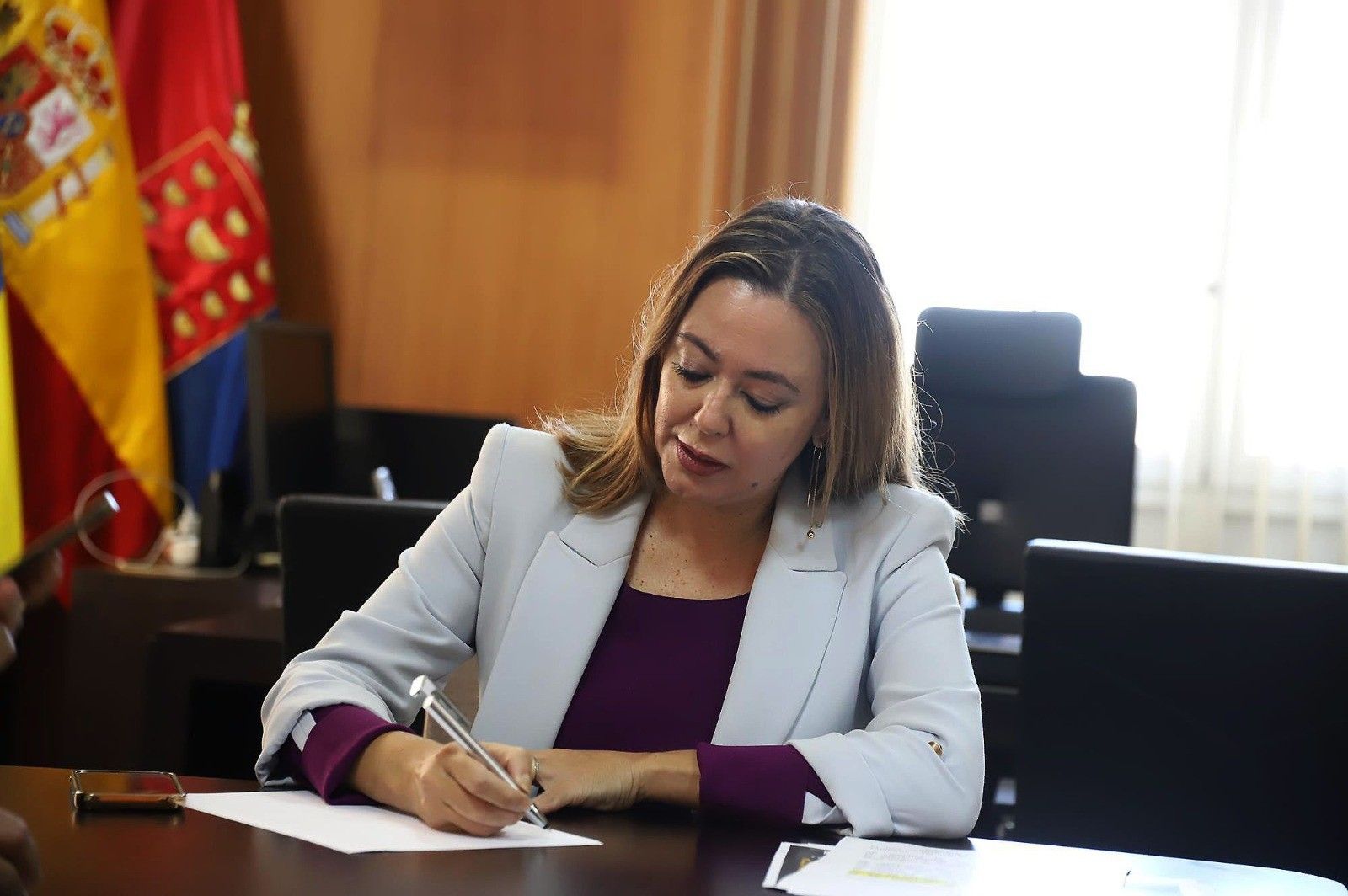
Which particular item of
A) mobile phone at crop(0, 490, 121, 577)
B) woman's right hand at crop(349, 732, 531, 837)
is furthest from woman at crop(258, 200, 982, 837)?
mobile phone at crop(0, 490, 121, 577)

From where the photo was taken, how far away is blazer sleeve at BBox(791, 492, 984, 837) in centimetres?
138

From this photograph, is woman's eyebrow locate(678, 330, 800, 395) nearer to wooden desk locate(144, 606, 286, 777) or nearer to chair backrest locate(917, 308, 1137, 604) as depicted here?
wooden desk locate(144, 606, 286, 777)

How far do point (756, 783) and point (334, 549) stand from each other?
83 cm

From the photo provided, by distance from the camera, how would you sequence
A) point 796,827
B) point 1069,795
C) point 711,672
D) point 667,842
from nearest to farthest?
point 667,842, point 796,827, point 711,672, point 1069,795

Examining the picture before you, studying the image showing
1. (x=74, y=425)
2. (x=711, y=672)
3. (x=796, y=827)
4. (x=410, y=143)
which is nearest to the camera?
(x=796, y=827)

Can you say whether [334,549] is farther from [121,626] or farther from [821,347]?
[121,626]

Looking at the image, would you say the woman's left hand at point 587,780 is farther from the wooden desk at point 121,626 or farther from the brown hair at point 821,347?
the wooden desk at point 121,626

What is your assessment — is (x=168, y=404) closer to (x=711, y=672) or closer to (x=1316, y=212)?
(x=711, y=672)

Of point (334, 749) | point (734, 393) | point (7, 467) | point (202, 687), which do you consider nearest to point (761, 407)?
point (734, 393)

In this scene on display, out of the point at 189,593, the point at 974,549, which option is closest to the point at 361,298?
the point at 189,593

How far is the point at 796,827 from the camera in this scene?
1.35 m

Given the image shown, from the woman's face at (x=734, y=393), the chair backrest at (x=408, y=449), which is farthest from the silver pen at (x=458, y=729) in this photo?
the chair backrest at (x=408, y=449)

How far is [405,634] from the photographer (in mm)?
1571

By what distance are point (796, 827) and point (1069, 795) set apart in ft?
2.02
